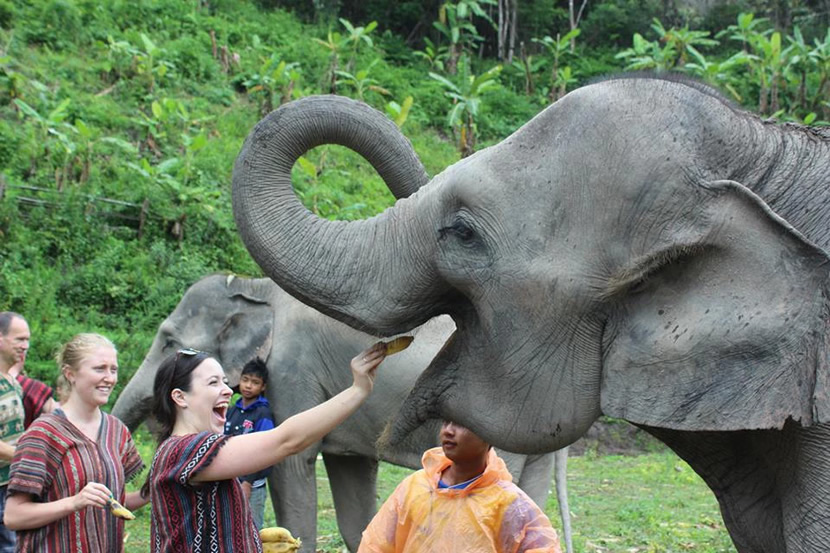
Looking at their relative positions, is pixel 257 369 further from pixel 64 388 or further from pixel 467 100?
pixel 467 100

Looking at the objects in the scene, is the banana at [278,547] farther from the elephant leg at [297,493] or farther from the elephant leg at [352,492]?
the elephant leg at [352,492]

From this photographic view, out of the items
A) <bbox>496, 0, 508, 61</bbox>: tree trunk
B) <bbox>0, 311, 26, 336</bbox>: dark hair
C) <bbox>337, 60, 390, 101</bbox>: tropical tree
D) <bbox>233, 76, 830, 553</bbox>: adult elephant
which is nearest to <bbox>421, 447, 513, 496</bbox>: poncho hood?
<bbox>233, 76, 830, 553</bbox>: adult elephant

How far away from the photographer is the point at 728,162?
7.38ft

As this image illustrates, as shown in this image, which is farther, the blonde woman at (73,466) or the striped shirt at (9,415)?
the striped shirt at (9,415)

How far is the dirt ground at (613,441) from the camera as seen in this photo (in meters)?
13.0

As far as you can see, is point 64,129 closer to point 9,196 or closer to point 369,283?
point 9,196

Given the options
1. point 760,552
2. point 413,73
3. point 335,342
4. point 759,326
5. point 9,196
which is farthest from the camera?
point 413,73

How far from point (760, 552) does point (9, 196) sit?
469 inches

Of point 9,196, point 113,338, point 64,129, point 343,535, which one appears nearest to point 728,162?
point 343,535

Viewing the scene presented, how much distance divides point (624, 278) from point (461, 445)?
1.18m

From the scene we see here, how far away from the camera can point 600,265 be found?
2258 millimetres

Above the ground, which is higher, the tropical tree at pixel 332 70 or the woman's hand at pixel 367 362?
the woman's hand at pixel 367 362

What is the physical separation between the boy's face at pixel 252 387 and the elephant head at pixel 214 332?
0.30 metres

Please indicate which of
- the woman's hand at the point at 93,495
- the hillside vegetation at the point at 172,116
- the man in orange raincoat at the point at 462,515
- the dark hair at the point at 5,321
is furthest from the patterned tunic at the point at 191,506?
the hillside vegetation at the point at 172,116
